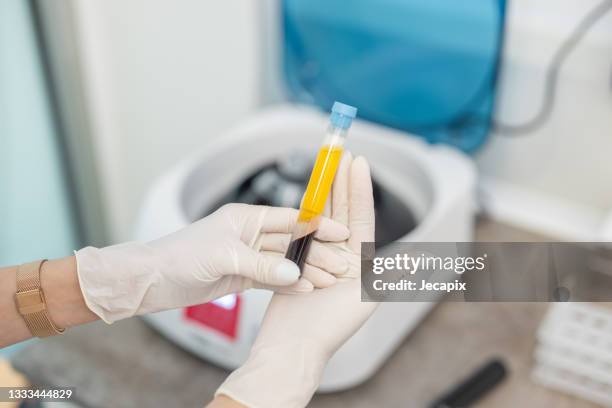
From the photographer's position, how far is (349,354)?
76 centimetres

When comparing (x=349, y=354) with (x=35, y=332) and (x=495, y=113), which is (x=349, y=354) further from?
(x=495, y=113)

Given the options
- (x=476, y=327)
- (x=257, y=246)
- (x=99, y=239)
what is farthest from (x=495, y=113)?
(x=99, y=239)

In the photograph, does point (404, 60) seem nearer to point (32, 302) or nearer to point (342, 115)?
point (342, 115)

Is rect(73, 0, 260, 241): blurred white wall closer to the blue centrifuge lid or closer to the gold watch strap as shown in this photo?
the blue centrifuge lid

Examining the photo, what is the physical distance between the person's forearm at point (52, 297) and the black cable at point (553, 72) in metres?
0.71

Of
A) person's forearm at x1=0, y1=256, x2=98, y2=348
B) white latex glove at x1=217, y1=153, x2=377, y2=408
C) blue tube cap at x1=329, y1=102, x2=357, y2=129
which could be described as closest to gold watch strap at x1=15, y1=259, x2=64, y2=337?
person's forearm at x1=0, y1=256, x2=98, y2=348

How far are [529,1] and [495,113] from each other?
0.18m

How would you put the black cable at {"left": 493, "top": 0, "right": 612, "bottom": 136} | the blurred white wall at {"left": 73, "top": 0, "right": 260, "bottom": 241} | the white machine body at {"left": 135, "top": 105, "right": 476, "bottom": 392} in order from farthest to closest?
1. the blurred white wall at {"left": 73, "top": 0, "right": 260, "bottom": 241}
2. the black cable at {"left": 493, "top": 0, "right": 612, "bottom": 136}
3. the white machine body at {"left": 135, "top": 105, "right": 476, "bottom": 392}

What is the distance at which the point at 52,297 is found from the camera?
0.60m

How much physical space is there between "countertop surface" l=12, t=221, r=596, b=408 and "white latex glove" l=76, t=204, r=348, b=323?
214 millimetres

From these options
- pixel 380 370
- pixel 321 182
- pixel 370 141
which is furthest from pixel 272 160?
pixel 321 182

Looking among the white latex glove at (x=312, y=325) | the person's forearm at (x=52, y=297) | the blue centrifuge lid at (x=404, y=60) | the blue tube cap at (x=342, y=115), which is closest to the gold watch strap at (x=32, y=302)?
the person's forearm at (x=52, y=297)

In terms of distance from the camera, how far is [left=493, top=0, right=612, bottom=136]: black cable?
90 cm

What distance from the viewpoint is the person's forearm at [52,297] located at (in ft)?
1.97
